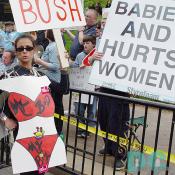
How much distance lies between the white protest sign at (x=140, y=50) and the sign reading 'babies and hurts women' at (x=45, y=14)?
398 mm

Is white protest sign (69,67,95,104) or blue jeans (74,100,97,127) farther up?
white protest sign (69,67,95,104)

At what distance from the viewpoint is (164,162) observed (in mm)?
4352

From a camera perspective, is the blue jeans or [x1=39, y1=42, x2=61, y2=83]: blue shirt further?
[x1=39, y1=42, x2=61, y2=83]: blue shirt

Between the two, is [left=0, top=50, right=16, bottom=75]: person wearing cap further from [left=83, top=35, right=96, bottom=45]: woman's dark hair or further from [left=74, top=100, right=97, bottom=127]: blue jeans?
[left=74, top=100, right=97, bottom=127]: blue jeans

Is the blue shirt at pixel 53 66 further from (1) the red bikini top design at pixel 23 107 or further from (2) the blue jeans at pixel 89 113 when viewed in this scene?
(1) the red bikini top design at pixel 23 107

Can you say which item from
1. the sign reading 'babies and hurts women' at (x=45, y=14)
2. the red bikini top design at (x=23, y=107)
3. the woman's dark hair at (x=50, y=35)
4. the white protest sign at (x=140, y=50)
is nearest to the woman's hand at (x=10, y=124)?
the red bikini top design at (x=23, y=107)

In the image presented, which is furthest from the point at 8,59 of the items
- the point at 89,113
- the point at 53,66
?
the point at 89,113

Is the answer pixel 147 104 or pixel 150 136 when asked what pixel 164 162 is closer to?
pixel 147 104

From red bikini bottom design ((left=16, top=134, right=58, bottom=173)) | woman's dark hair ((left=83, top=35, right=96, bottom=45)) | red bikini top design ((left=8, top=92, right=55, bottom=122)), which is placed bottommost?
red bikini bottom design ((left=16, top=134, right=58, bottom=173))

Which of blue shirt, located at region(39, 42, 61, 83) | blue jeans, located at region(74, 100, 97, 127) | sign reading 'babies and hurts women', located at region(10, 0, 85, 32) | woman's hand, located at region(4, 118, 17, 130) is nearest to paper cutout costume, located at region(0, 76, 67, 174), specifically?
woman's hand, located at region(4, 118, 17, 130)

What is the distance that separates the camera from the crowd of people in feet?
12.8

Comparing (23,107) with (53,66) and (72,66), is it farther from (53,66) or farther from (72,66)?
(72,66)

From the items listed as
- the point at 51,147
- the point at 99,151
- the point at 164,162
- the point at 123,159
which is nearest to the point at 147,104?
the point at 164,162

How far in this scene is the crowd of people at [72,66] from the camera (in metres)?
3.92
